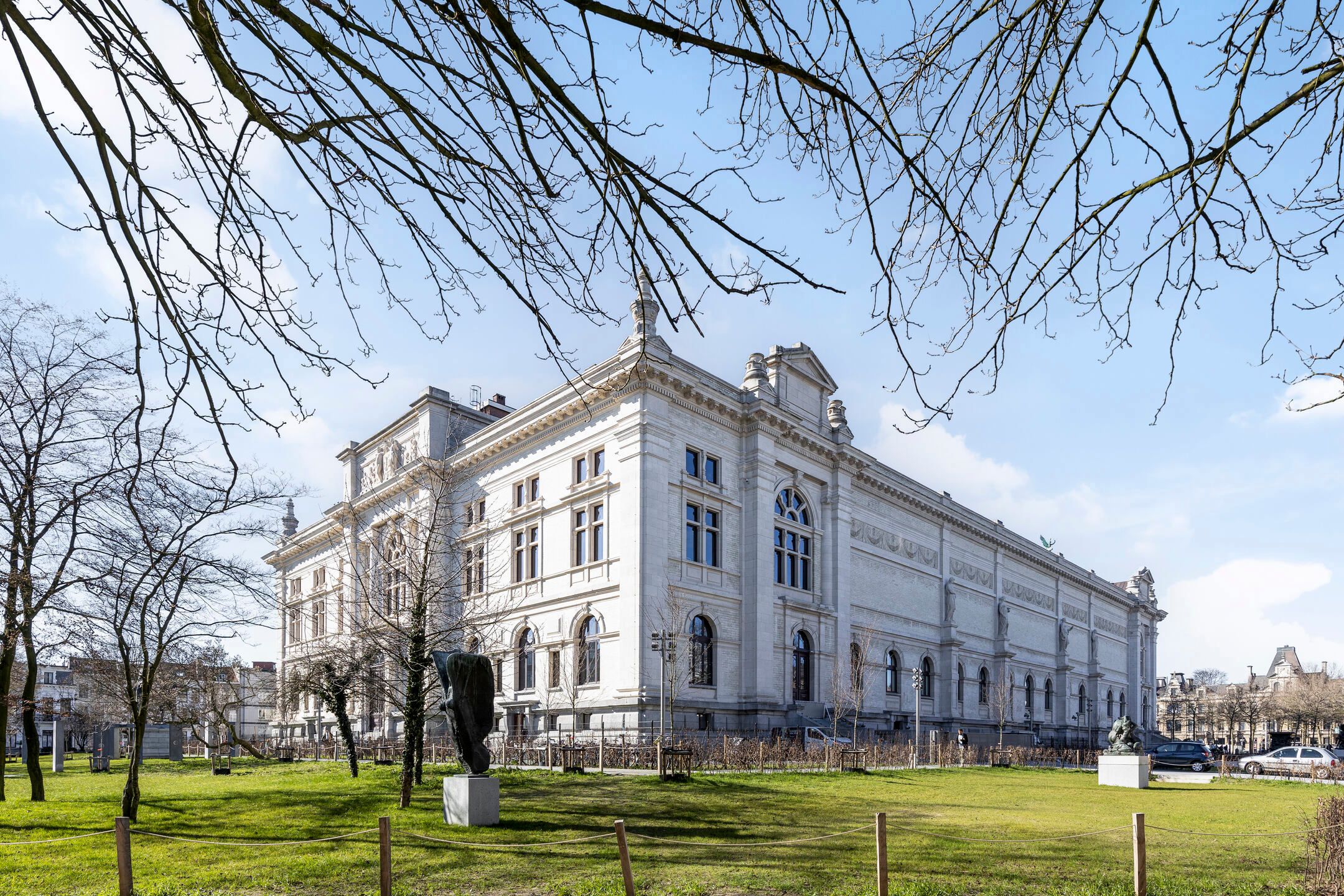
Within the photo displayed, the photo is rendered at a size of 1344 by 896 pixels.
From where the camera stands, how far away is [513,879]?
40.7 feet

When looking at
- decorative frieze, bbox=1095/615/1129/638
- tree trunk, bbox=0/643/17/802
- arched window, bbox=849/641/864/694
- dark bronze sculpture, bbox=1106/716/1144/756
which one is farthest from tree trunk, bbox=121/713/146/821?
decorative frieze, bbox=1095/615/1129/638

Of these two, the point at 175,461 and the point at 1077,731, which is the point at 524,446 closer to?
the point at 175,461

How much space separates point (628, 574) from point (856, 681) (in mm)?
13886

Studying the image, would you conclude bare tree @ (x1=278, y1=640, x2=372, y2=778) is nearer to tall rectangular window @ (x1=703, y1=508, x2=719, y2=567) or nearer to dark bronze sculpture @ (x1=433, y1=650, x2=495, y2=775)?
dark bronze sculpture @ (x1=433, y1=650, x2=495, y2=775)

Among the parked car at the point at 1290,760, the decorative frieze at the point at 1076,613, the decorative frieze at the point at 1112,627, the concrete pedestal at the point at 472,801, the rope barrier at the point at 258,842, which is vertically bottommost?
the parked car at the point at 1290,760

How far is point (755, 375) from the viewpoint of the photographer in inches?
1639

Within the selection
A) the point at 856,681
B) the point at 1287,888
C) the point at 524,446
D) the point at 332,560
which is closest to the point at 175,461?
the point at 1287,888

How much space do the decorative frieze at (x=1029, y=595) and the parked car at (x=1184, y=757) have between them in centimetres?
1657

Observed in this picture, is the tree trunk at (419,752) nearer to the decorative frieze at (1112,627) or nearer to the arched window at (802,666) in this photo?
the arched window at (802,666)

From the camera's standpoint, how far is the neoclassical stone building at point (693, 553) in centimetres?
3606

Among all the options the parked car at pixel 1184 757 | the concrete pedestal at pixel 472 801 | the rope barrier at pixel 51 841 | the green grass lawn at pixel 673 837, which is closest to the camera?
the green grass lawn at pixel 673 837

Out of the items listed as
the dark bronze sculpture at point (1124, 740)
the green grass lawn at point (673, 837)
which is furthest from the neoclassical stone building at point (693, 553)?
the dark bronze sculpture at point (1124, 740)

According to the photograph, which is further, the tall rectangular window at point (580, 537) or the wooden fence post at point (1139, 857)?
the tall rectangular window at point (580, 537)

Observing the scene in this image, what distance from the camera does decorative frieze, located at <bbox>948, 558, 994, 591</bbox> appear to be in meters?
56.7
